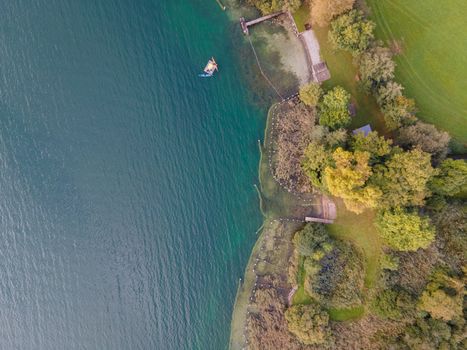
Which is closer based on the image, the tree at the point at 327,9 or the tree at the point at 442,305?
the tree at the point at 327,9

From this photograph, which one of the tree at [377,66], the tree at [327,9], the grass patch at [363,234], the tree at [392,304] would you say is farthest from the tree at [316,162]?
the tree at [392,304]

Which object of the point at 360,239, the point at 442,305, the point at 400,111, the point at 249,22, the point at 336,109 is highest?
the point at 249,22

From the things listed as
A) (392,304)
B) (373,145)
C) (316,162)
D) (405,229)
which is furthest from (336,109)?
(392,304)

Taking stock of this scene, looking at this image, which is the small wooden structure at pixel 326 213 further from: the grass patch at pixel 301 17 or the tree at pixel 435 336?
the grass patch at pixel 301 17

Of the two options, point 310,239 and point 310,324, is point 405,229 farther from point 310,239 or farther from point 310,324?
point 310,324

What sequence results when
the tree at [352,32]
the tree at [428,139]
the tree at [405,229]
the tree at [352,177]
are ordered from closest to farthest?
the tree at [352,177] → the tree at [405,229] → the tree at [428,139] → the tree at [352,32]

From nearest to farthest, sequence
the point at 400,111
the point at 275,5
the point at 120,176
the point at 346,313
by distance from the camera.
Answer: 1. the point at 400,111
2. the point at 275,5
3. the point at 346,313
4. the point at 120,176
